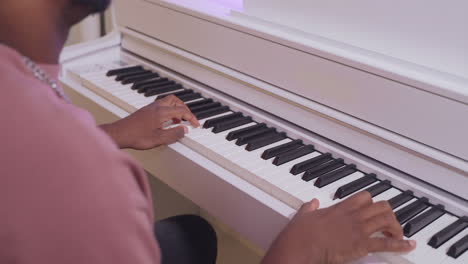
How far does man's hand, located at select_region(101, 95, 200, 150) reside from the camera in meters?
1.31

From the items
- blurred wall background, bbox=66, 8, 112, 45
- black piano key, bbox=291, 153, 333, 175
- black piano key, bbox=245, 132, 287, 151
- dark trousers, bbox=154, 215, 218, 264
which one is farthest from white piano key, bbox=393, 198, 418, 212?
blurred wall background, bbox=66, 8, 112, 45

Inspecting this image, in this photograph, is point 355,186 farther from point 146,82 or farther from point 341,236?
point 146,82

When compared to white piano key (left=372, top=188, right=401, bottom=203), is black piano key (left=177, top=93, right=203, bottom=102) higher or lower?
lower

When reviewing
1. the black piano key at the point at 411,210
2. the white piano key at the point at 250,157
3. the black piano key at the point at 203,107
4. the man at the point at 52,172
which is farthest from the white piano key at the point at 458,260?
the black piano key at the point at 203,107

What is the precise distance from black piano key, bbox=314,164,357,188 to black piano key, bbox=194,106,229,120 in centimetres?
42

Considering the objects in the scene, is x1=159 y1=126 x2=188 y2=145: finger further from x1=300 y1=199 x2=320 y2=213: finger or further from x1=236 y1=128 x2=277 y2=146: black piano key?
x1=300 y1=199 x2=320 y2=213: finger

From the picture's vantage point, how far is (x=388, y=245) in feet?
2.93

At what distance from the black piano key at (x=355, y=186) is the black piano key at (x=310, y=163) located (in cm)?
11

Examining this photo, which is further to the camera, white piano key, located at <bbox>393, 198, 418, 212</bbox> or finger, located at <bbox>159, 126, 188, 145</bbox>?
finger, located at <bbox>159, 126, 188, 145</bbox>

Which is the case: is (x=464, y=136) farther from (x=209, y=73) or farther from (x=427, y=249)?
(x=209, y=73)

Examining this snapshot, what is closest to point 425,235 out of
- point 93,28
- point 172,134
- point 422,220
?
point 422,220

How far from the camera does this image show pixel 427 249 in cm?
92

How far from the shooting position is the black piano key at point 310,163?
1.15 meters

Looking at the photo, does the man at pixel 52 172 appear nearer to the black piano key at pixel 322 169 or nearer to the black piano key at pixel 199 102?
the black piano key at pixel 322 169
